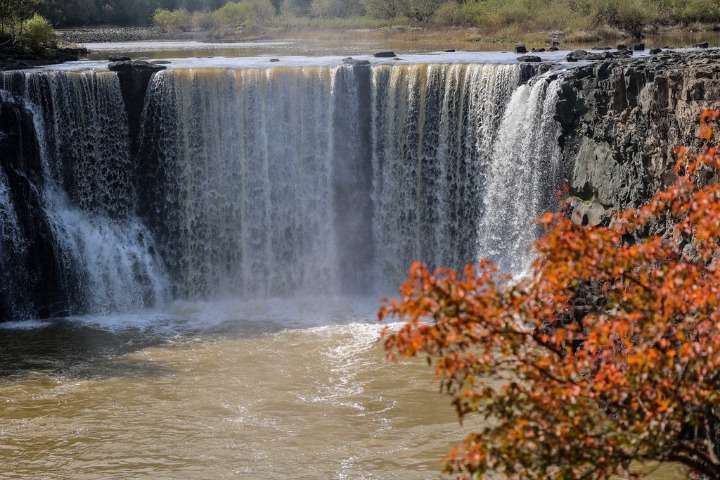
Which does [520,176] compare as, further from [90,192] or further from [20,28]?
[20,28]

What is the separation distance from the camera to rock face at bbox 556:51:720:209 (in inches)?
599

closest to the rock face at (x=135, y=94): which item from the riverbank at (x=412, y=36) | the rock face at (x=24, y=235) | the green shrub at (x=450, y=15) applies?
the rock face at (x=24, y=235)

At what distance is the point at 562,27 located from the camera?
1278 inches

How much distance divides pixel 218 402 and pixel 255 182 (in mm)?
6878

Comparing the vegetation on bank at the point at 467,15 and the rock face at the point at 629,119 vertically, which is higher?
the vegetation on bank at the point at 467,15

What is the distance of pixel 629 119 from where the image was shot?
655 inches

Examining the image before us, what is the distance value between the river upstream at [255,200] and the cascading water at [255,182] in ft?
0.10

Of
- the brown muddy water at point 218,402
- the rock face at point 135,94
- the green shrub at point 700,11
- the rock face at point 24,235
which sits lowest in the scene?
the brown muddy water at point 218,402

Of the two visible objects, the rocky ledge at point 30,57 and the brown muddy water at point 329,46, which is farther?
the brown muddy water at point 329,46

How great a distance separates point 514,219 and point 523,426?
42.7 ft

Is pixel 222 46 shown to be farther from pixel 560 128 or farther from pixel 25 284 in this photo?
pixel 560 128

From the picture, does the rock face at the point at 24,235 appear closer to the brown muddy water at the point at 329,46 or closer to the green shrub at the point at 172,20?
the brown muddy water at the point at 329,46

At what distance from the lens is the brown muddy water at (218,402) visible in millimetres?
13117

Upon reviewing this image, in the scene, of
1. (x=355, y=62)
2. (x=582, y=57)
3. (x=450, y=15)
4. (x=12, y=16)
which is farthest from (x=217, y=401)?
(x=450, y=15)
